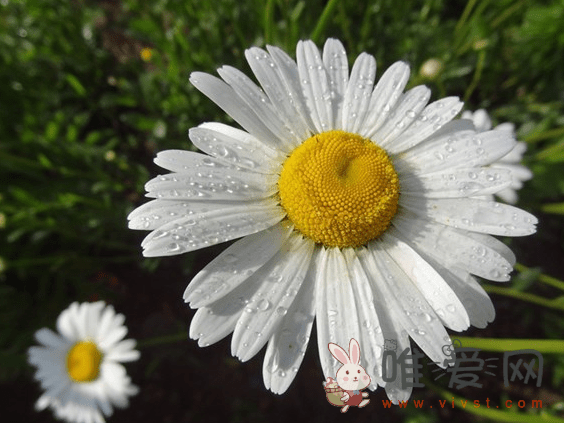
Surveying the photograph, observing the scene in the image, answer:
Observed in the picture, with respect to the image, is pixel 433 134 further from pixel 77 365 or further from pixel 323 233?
pixel 77 365

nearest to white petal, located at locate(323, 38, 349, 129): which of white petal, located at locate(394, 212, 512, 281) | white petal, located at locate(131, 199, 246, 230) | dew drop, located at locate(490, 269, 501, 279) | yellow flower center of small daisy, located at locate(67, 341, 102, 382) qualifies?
white petal, located at locate(394, 212, 512, 281)

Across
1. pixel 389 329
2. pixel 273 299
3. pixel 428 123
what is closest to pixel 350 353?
pixel 389 329

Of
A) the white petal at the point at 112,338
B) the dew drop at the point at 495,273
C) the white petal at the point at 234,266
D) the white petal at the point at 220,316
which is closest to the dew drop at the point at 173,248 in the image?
the white petal at the point at 234,266

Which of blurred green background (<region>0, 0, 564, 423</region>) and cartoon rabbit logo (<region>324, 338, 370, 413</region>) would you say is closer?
cartoon rabbit logo (<region>324, 338, 370, 413</region>)

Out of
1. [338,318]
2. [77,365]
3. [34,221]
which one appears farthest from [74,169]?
[338,318]

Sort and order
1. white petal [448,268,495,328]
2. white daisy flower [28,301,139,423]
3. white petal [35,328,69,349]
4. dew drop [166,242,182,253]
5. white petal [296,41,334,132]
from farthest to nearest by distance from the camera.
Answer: white petal [35,328,69,349] < white daisy flower [28,301,139,423] < white petal [296,41,334,132] < white petal [448,268,495,328] < dew drop [166,242,182,253]

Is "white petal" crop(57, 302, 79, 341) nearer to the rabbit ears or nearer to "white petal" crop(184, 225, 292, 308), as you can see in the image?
"white petal" crop(184, 225, 292, 308)

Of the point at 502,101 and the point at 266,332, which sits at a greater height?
the point at 502,101
